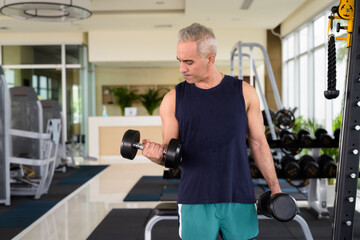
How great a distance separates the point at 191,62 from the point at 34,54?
8772mm

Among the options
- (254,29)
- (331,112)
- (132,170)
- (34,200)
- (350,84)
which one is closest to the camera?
(350,84)

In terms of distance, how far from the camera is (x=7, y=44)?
9.40m

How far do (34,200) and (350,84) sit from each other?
4.23m

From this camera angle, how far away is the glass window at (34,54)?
9.42m

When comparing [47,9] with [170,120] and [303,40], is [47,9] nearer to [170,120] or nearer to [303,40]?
[303,40]

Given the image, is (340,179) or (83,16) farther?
(83,16)

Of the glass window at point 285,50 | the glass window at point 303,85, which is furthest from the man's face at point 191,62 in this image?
the glass window at point 285,50

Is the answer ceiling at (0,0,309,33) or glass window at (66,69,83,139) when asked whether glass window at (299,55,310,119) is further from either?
glass window at (66,69,83,139)

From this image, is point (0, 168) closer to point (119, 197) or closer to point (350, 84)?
point (119, 197)

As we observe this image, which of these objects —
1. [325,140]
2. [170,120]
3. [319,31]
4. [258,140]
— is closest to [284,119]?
[325,140]

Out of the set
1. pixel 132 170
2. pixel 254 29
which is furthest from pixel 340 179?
pixel 254 29

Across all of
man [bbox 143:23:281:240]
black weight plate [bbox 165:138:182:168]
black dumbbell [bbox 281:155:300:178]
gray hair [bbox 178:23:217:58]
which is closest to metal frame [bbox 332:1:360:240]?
man [bbox 143:23:281:240]

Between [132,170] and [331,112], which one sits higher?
[331,112]

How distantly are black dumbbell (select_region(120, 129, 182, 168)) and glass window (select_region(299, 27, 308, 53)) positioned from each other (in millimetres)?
6775
